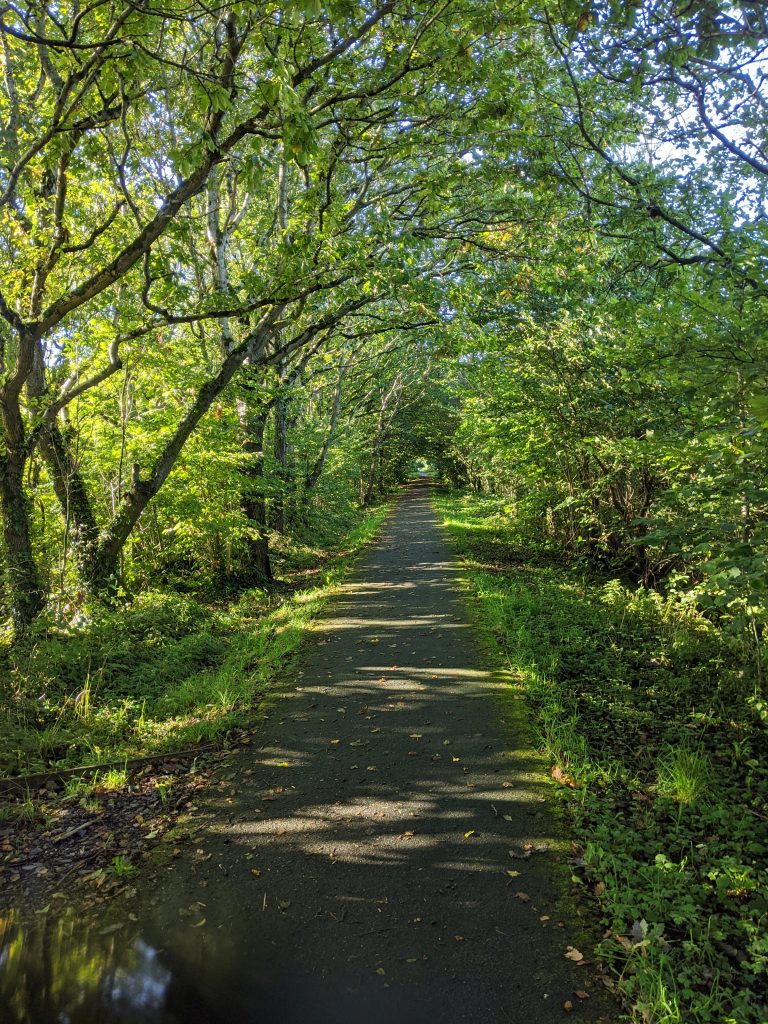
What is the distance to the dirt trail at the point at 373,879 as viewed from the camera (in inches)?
107

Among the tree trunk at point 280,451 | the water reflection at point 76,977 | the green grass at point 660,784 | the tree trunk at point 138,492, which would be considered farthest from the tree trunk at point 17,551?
the tree trunk at point 280,451

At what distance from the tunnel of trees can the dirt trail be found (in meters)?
1.76

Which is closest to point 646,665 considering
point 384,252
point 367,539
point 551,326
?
point 551,326

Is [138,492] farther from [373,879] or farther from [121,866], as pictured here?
[373,879]

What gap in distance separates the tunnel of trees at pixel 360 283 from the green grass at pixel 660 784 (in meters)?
0.35

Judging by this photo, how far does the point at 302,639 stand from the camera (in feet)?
25.9

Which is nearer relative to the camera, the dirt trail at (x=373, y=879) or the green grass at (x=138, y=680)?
the dirt trail at (x=373, y=879)

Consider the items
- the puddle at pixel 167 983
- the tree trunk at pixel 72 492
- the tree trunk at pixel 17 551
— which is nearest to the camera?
the puddle at pixel 167 983

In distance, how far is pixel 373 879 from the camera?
3.45 m

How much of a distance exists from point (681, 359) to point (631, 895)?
360 centimetres

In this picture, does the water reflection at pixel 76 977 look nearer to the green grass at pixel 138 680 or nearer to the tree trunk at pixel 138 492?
the green grass at pixel 138 680

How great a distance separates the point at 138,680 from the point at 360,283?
6700 millimetres

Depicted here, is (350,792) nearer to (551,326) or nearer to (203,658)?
(203,658)

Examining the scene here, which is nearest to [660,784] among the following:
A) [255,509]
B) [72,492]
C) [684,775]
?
[684,775]
